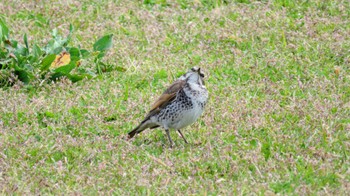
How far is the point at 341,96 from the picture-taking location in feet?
30.6

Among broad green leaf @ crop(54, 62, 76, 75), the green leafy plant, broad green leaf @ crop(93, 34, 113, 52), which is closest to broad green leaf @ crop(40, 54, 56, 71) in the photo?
the green leafy plant

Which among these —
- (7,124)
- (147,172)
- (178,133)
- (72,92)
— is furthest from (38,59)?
(147,172)

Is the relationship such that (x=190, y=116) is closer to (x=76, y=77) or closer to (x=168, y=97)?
(x=168, y=97)

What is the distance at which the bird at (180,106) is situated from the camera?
840 centimetres

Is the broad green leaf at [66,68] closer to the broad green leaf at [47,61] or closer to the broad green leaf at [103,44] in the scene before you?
the broad green leaf at [47,61]

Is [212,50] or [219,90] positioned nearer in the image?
[219,90]

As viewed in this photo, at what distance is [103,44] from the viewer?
36.0 feet

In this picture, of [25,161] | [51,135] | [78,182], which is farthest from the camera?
[51,135]

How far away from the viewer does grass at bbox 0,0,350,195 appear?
7.36m

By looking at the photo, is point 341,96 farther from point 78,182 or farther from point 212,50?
point 78,182

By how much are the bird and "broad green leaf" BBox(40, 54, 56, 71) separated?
1.95 metres

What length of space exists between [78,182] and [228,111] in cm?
238

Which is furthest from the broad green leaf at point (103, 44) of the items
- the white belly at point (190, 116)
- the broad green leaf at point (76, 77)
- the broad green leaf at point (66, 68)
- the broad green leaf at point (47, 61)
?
the white belly at point (190, 116)

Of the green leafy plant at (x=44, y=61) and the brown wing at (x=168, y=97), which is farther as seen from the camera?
the green leafy plant at (x=44, y=61)
